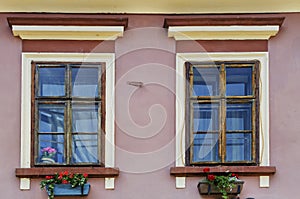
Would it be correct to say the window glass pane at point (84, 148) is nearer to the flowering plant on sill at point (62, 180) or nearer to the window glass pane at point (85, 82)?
the flowering plant on sill at point (62, 180)

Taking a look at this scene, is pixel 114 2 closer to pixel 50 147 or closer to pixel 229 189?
pixel 50 147

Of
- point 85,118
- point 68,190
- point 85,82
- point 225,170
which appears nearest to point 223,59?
point 225,170

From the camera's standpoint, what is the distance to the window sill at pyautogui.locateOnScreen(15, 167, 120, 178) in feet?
23.0

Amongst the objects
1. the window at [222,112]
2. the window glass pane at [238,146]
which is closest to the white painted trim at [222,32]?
the window at [222,112]

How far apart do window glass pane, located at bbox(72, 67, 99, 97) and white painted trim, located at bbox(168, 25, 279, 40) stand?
962 millimetres

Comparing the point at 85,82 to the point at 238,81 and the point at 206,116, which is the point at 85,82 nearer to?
the point at 206,116

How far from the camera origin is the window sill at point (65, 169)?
7000mm

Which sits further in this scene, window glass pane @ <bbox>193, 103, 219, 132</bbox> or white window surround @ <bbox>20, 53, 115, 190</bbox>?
window glass pane @ <bbox>193, 103, 219, 132</bbox>

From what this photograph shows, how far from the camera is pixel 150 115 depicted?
720cm

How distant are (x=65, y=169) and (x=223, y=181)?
1.69m

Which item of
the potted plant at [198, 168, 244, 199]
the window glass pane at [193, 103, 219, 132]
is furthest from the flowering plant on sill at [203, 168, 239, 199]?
the window glass pane at [193, 103, 219, 132]

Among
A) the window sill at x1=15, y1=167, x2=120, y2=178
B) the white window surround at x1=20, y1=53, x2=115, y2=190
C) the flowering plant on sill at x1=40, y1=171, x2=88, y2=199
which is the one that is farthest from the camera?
the white window surround at x1=20, y1=53, x2=115, y2=190

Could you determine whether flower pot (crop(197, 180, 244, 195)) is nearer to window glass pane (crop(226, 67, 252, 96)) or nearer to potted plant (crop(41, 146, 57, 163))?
window glass pane (crop(226, 67, 252, 96))

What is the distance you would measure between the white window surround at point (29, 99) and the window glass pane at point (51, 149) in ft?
0.46
